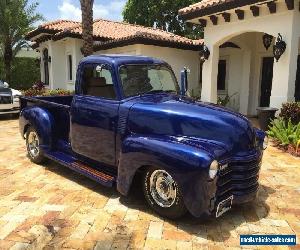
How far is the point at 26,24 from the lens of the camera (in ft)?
84.5

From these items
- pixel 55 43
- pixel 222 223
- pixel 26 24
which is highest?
pixel 26 24

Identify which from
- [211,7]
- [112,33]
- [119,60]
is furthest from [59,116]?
[112,33]

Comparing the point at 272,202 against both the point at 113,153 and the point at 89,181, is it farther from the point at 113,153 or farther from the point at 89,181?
the point at 89,181

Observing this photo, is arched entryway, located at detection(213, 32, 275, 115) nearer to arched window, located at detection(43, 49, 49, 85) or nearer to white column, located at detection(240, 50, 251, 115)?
white column, located at detection(240, 50, 251, 115)

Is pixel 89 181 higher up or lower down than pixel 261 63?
lower down

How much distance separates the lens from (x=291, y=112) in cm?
942

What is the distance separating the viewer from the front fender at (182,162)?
3807 millimetres

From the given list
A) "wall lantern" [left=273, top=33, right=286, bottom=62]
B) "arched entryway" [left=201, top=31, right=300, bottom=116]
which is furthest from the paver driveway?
"arched entryway" [left=201, top=31, right=300, bottom=116]

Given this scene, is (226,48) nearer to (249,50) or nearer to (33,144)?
(249,50)

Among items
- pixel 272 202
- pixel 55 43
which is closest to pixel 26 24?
pixel 55 43

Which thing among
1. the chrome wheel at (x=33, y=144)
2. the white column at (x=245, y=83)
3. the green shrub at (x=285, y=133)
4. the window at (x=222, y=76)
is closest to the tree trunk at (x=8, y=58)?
the window at (x=222, y=76)

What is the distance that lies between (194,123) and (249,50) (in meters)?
11.0

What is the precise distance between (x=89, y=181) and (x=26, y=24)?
23.3 metres

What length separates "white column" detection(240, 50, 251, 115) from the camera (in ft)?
46.9
